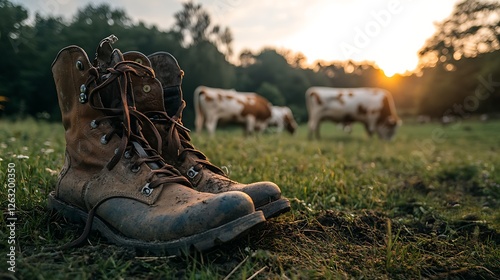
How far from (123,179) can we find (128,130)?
214mm

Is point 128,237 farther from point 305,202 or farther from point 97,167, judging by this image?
point 305,202

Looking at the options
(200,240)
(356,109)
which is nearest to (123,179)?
(200,240)

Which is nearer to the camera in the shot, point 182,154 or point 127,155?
point 127,155

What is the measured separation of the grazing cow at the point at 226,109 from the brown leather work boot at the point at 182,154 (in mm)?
11755

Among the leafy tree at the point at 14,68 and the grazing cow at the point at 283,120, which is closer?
the grazing cow at the point at 283,120

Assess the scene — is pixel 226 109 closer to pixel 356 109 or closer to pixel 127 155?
pixel 356 109

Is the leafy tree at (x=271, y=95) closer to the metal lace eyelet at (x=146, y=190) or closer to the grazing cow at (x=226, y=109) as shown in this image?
the grazing cow at (x=226, y=109)

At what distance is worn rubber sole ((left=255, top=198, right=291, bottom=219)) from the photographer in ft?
5.82

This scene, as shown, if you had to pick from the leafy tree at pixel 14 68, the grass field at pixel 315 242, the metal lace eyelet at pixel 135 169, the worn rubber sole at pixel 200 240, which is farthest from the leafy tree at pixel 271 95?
the worn rubber sole at pixel 200 240

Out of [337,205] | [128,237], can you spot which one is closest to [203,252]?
[128,237]

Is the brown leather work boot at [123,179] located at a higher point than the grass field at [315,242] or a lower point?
higher

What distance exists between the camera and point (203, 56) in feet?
128

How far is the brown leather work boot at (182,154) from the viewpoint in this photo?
1.81m

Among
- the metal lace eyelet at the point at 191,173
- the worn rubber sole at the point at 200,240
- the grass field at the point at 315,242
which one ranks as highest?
the metal lace eyelet at the point at 191,173
